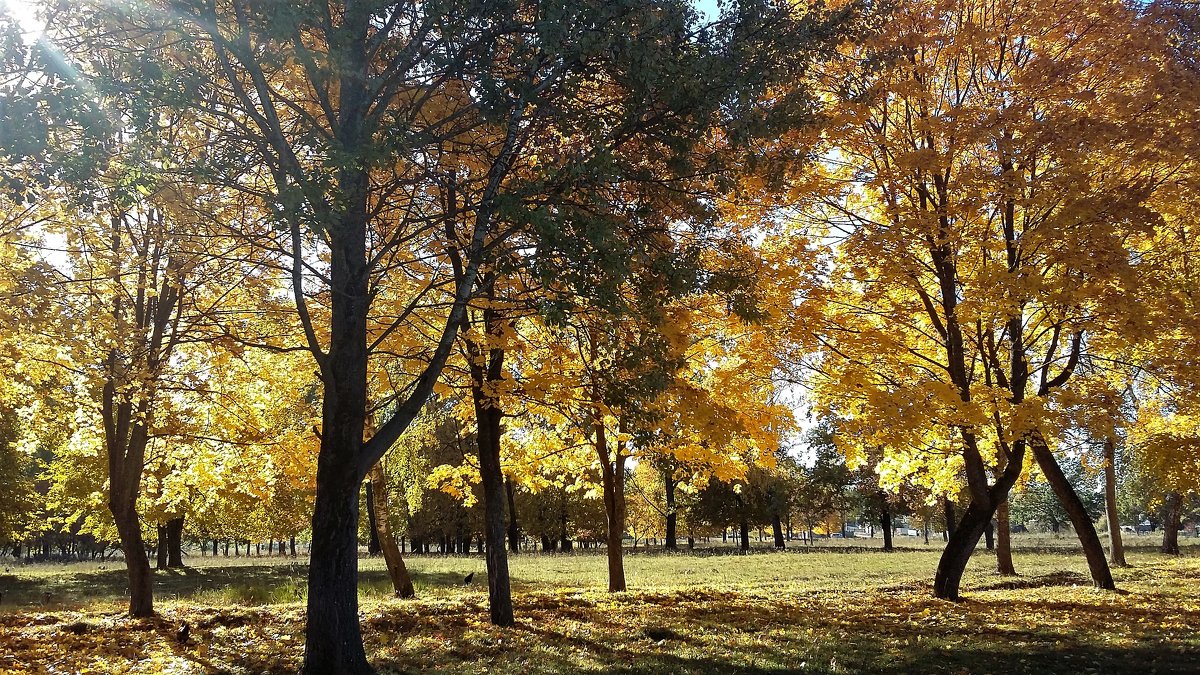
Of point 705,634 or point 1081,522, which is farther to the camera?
point 1081,522

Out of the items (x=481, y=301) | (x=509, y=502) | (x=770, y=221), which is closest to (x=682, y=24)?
(x=481, y=301)

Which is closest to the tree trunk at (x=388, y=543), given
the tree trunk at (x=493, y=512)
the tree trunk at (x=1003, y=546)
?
the tree trunk at (x=493, y=512)

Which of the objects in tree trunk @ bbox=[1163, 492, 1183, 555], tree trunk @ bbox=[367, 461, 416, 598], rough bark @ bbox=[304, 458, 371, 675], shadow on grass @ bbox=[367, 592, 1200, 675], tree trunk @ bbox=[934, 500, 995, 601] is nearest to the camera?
rough bark @ bbox=[304, 458, 371, 675]

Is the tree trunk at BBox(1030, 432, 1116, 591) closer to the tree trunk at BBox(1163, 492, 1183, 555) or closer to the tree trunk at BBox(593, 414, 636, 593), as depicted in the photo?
the tree trunk at BBox(593, 414, 636, 593)

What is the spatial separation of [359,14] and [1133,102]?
34.3ft

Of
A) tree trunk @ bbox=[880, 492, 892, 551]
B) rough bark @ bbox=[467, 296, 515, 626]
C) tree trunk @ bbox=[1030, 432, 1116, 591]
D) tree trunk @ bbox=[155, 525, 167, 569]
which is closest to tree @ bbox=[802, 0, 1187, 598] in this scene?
tree trunk @ bbox=[1030, 432, 1116, 591]

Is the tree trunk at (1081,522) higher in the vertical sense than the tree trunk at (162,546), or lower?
higher

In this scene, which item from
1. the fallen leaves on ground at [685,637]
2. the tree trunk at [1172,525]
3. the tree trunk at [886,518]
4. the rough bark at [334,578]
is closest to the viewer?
the rough bark at [334,578]

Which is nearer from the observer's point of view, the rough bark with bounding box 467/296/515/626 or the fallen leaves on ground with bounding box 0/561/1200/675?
the fallen leaves on ground with bounding box 0/561/1200/675

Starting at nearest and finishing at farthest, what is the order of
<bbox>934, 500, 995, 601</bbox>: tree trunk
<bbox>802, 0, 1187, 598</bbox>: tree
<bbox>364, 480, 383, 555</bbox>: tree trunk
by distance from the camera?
<bbox>802, 0, 1187, 598</bbox>: tree, <bbox>934, 500, 995, 601</bbox>: tree trunk, <bbox>364, 480, 383, 555</bbox>: tree trunk

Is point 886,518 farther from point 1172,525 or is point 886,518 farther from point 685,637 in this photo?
point 685,637

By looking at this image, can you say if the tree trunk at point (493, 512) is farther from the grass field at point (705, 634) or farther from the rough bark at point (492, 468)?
the grass field at point (705, 634)

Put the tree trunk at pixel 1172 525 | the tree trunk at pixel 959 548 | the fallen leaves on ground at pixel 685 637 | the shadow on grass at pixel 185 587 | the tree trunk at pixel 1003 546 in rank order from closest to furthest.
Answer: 1. the fallen leaves on ground at pixel 685 637
2. the tree trunk at pixel 959 548
3. the shadow on grass at pixel 185 587
4. the tree trunk at pixel 1003 546
5. the tree trunk at pixel 1172 525

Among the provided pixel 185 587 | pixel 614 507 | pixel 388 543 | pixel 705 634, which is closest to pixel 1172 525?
pixel 614 507
